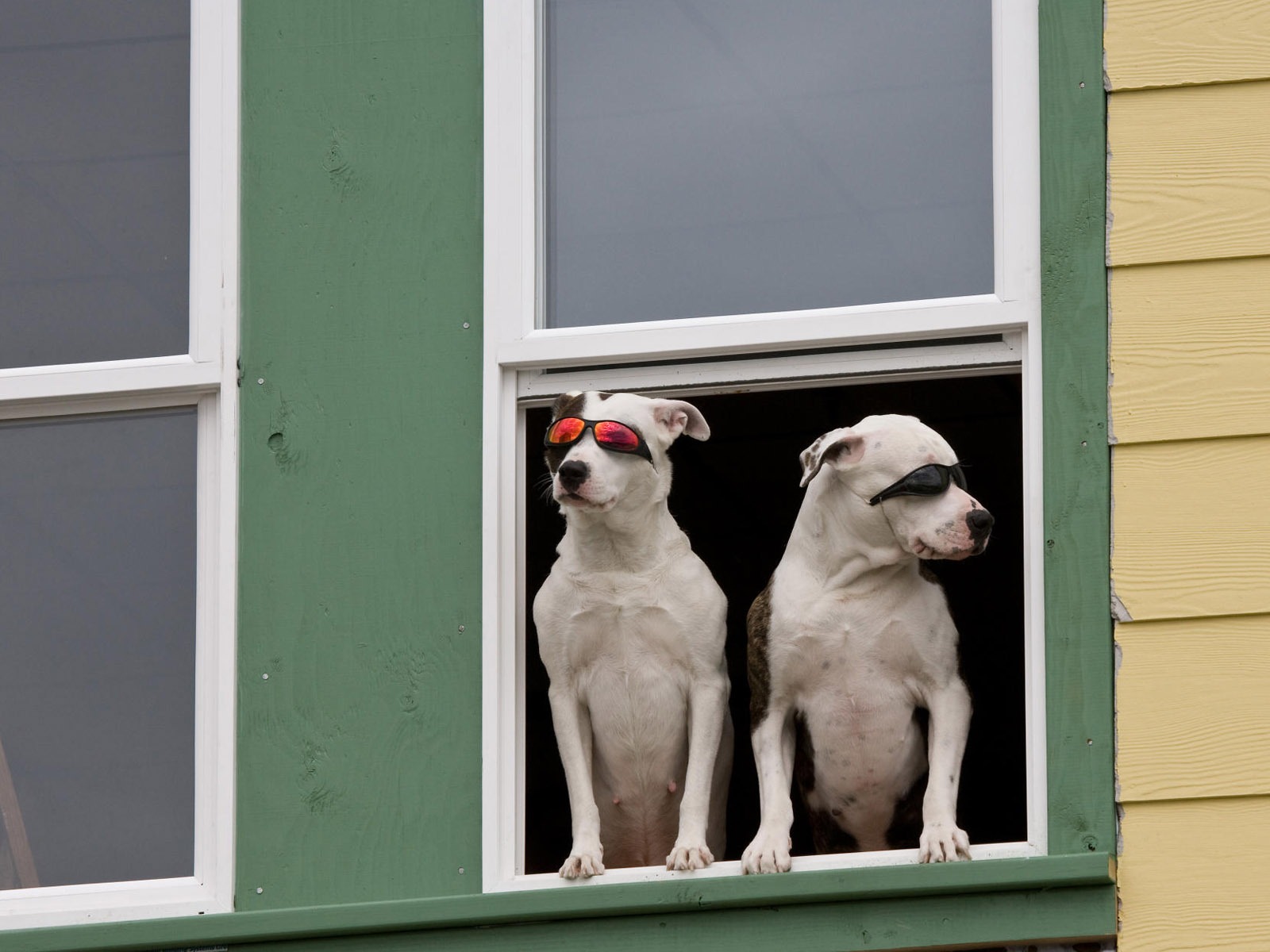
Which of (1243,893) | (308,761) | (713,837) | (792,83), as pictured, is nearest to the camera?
(1243,893)

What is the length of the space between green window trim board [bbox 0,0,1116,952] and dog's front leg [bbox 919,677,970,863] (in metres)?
0.13

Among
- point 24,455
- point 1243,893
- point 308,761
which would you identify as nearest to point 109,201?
point 24,455

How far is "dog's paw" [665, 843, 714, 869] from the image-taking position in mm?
5266

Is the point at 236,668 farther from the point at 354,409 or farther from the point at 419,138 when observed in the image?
the point at 419,138

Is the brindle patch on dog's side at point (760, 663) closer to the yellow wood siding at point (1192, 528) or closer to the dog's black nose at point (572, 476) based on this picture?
the dog's black nose at point (572, 476)


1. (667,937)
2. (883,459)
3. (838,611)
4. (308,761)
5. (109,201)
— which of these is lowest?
(667,937)

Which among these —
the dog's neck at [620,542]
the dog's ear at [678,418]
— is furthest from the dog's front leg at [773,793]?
the dog's ear at [678,418]

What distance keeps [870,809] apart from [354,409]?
1.74m

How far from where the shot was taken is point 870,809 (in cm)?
609

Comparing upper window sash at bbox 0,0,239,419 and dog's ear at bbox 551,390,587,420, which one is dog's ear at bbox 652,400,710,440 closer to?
dog's ear at bbox 551,390,587,420

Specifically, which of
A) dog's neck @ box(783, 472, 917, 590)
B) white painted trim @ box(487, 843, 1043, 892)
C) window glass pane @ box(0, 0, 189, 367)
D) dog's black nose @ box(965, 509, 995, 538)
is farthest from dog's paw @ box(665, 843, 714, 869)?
window glass pane @ box(0, 0, 189, 367)

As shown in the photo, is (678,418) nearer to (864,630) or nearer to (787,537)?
(864,630)

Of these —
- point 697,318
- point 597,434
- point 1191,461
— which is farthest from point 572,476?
point 1191,461

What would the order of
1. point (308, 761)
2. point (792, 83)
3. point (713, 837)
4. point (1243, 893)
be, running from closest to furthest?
point (1243, 893)
point (308, 761)
point (792, 83)
point (713, 837)
